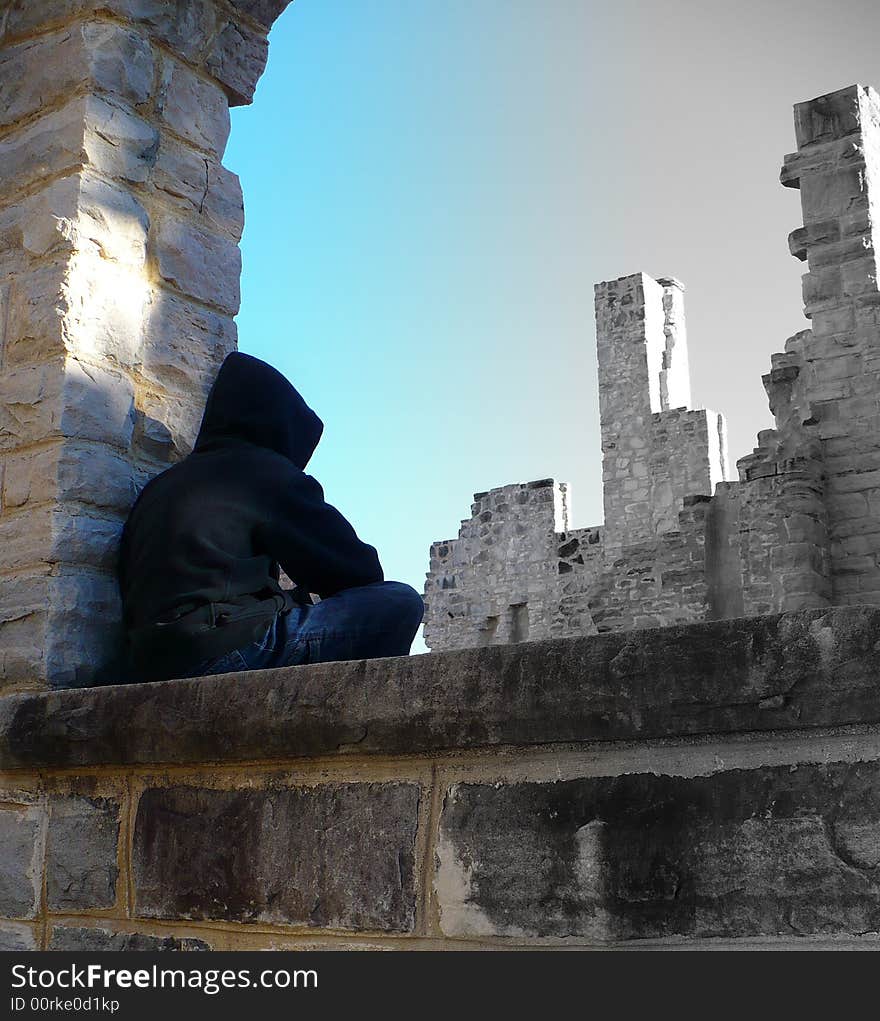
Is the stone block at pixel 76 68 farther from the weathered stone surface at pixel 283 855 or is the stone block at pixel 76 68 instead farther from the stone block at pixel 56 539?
the weathered stone surface at pixel 283 855

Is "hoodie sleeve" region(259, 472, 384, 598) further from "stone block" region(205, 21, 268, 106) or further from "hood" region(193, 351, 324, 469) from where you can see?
"stone block" region(205, 21, 268, 106)

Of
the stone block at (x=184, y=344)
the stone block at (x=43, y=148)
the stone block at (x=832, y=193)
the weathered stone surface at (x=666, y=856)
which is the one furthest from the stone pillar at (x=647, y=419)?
the weathered stone surface at (x=666, y=856)

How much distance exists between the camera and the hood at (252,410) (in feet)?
9.03

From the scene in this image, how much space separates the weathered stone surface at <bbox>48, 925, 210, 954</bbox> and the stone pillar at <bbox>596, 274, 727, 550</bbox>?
1386 cm

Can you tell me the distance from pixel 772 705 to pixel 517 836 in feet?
1.38

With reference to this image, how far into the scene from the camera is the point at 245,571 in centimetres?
255

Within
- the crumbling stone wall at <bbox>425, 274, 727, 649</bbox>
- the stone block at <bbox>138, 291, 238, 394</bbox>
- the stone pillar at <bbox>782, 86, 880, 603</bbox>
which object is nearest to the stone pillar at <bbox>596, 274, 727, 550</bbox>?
the crumbling stone wall at <bbox>425, 274, 727, 649</bbox>

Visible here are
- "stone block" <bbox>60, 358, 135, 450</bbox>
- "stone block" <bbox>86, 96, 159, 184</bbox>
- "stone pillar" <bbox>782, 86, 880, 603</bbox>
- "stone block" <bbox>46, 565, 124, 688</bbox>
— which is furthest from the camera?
"stone pillar" <bbox>782, 86, 880, 603</bbox>

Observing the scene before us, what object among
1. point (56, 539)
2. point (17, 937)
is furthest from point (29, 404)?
point (17, 937)

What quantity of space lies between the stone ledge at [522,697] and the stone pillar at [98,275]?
570 millimetres

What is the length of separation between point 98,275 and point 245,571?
2.90 feet

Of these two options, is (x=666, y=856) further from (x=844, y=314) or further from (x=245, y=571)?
(x=844, y=314)

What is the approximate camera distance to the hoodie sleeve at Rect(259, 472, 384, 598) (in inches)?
102
